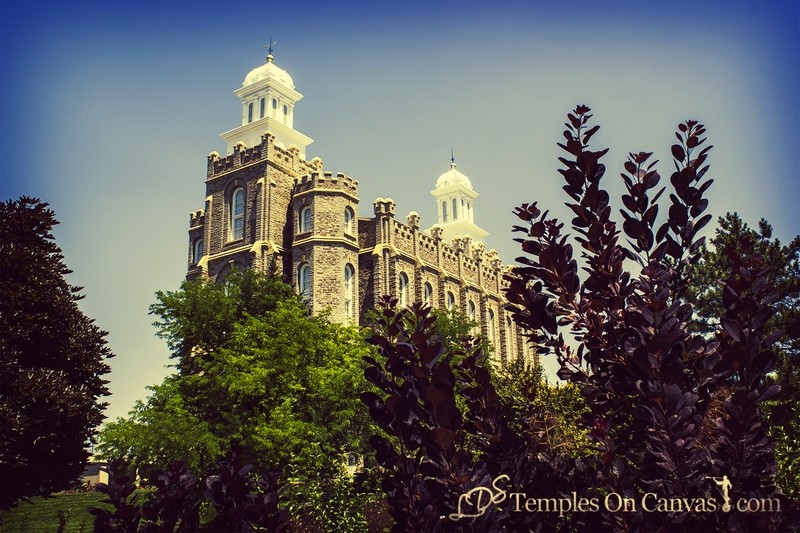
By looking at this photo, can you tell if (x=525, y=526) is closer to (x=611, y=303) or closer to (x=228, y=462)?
(x=611, y=303)

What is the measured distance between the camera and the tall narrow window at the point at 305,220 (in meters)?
41.2

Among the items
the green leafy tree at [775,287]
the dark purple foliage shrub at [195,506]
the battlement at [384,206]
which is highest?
the battlement at [384,206]

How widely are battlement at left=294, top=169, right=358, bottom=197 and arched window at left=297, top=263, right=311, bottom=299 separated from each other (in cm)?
510

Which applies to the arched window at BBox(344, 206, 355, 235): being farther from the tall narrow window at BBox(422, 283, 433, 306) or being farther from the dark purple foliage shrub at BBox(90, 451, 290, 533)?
the dark purple foliage shrub at BBox(90, 451, 290, 533)

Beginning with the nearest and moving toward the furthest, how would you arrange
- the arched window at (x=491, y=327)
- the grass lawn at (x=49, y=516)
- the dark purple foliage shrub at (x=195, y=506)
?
the dark purple foliage shrub at (x=195, y=506)
the grass lawn at (x=49, y=516)
the arched window at (x=491, y=327)

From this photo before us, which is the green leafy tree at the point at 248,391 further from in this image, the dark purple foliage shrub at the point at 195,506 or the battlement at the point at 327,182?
the dark purple foliage shrub at the point at 195,506

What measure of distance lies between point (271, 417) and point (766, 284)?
70.9 feet

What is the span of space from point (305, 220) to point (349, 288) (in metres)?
5.11

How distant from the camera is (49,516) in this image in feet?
84.0

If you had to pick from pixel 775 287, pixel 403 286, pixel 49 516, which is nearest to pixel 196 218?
pixel 403 286

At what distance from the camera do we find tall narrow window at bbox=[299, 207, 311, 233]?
41188mm

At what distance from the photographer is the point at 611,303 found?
16.3 ft

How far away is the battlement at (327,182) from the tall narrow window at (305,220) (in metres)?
1.34

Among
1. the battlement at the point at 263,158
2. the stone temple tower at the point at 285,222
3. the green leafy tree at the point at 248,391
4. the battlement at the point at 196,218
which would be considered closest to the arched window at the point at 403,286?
the stone temple tower at the point at 285,222
